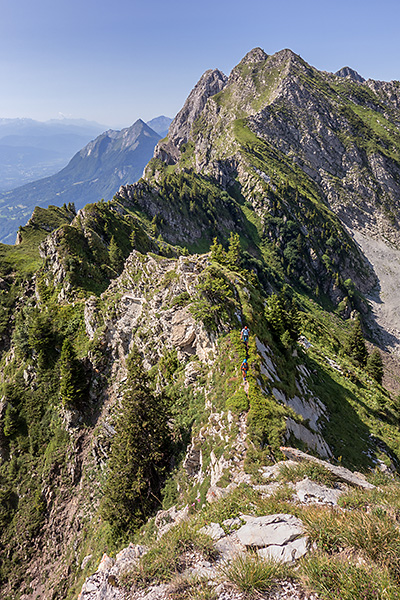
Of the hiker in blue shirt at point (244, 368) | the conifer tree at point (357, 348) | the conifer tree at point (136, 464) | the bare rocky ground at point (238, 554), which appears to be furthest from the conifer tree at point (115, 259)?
the conifer tree at point (357, 348)

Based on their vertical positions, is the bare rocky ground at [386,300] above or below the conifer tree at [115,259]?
below

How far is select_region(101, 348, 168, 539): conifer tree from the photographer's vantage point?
19.6 metres

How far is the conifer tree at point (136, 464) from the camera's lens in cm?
1958

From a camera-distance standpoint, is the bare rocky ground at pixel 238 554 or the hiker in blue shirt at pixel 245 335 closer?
the bare rocky ground at pixel 238 554

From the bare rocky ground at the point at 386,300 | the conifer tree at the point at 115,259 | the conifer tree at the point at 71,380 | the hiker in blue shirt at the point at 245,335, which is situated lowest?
the bare rocky ground at the point at 386,300

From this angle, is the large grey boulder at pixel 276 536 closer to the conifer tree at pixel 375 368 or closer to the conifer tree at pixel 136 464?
the conifer tree at pixel 136 464

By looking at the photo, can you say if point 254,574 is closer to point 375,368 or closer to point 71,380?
point 71,380

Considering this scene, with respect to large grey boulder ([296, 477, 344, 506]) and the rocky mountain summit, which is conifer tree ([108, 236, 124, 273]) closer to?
the rocky mountain summit

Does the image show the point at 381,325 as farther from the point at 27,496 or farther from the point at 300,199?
the point at 27,496

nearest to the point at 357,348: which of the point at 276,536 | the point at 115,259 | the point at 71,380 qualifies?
the point at 115,259

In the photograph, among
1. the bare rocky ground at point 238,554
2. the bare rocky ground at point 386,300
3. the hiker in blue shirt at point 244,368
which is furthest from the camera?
the bare rocky ground at point 386,300

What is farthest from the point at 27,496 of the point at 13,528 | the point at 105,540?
the point at 105,540

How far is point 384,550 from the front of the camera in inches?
258

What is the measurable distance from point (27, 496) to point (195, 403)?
3011 cm
